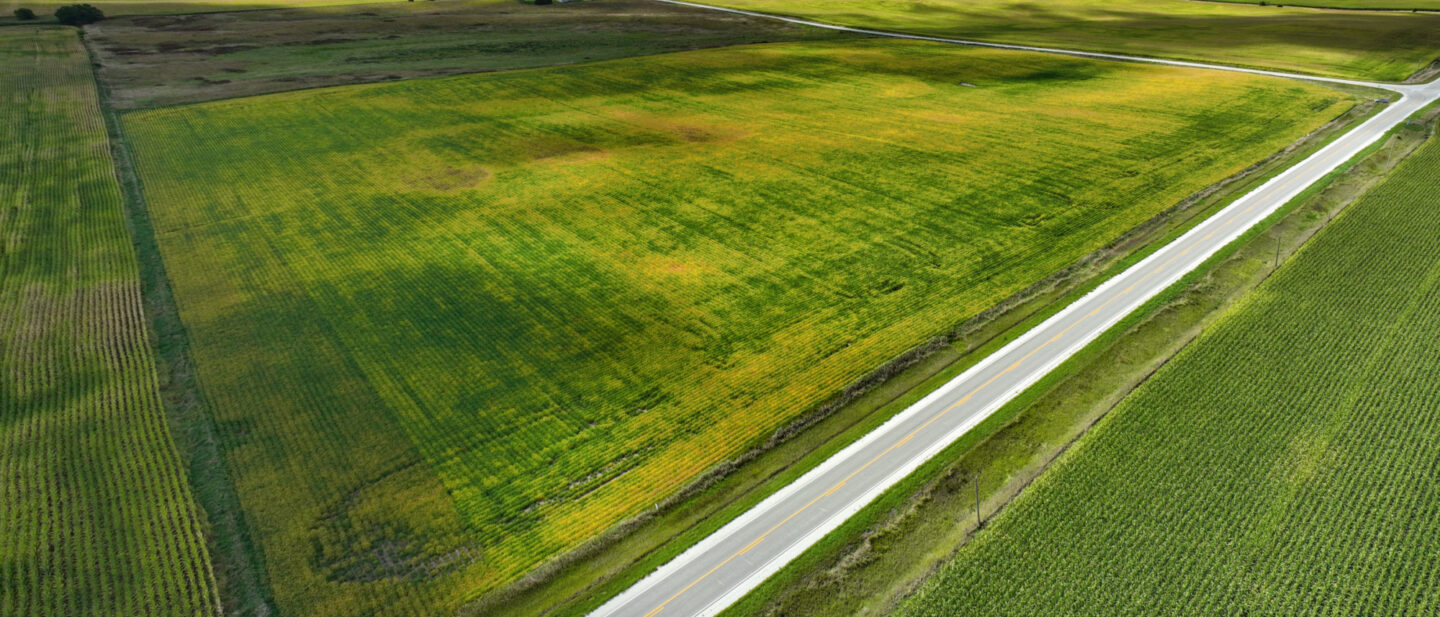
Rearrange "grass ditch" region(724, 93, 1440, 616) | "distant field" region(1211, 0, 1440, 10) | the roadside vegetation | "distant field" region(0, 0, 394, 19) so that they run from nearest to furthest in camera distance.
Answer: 1. "grass ditch" region(724, 93, 1440, 616)
2. "distant field" region(1211, 0, 1440, 10)
3. "distant field" region(0, 0, 394, 19)
4. the roadside vegetation

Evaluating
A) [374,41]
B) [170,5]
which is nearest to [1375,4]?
[374,41]

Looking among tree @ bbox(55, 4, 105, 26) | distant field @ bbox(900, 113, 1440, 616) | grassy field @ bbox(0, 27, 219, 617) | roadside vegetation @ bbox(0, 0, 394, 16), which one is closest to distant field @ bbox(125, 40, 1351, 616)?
grassy field @ bbox(0, 27, 219, 617)

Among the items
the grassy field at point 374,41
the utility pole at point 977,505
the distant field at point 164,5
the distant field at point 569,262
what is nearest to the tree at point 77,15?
the grassy field at point 374,41

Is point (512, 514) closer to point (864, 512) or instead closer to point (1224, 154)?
point (864, 512)

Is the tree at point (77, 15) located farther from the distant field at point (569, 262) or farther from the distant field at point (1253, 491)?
the distant field at point (1253, 491)

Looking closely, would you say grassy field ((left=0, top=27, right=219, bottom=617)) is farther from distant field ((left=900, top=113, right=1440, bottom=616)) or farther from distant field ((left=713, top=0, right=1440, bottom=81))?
distant field ((left=713, top=0, right=1440, bottom=81))
